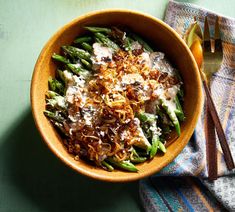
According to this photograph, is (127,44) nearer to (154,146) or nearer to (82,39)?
(82,39)

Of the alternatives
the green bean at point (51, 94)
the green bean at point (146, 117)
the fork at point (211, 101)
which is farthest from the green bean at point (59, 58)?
the fork at point (211, 101)

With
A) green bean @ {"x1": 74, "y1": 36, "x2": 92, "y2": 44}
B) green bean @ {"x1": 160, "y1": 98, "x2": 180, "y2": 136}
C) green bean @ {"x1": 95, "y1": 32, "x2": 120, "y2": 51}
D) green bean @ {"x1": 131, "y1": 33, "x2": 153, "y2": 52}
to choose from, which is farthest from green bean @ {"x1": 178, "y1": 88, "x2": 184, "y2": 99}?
green bean @ {"x1": 74, "y1": 36, "x2": 92, "y2": 44}

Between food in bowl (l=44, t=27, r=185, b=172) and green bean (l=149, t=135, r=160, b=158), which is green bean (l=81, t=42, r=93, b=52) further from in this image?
green bean (l=149, t=135, r=160, b=158)

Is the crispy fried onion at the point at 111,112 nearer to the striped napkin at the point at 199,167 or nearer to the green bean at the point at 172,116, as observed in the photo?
the green bean at the point at 172,116

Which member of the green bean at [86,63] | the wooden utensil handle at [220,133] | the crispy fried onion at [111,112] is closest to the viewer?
the crispy fried onion at [111,112]

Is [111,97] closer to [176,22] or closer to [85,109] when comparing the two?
[85,109]

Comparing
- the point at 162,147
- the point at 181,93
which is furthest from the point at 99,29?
the point at 162,147
